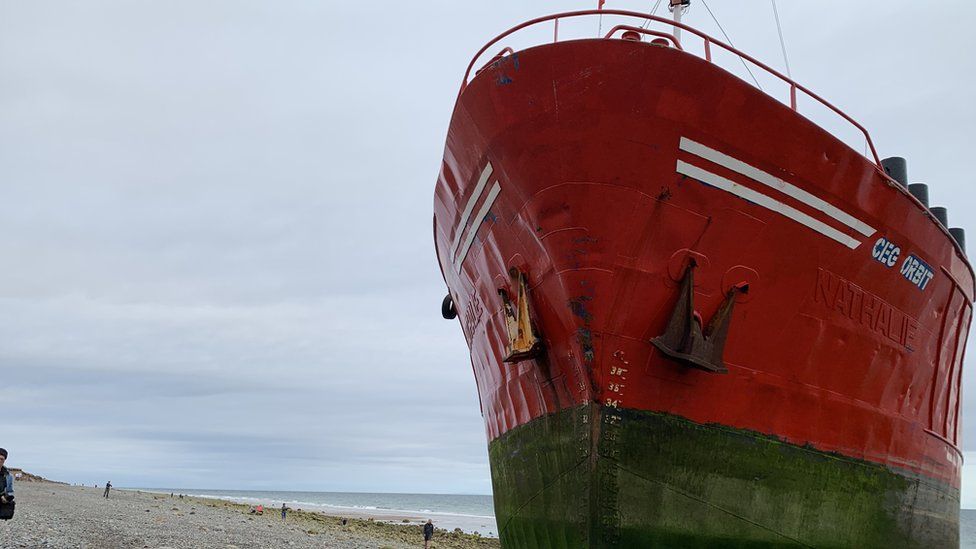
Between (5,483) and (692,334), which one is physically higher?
(692,334)

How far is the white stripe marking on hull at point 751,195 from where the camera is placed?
19.3 ft

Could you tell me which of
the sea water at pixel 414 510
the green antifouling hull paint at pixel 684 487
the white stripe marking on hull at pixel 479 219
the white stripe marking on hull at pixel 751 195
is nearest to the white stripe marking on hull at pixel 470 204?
the white stripe marking on hull at pixel 479 219

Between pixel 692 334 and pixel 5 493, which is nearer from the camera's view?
pixel 692 334

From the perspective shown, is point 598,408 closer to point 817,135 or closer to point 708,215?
point 708,215

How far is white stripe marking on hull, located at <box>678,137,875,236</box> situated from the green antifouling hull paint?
80.2 inches

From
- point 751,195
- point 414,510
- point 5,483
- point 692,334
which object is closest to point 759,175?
point 751,195

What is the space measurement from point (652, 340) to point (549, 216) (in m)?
1.36

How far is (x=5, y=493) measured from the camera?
6.19m

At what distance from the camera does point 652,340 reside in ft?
18.9

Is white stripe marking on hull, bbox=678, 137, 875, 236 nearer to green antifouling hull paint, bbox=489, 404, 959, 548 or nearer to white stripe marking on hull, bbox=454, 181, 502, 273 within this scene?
white stripe marking on hull, bbox=454, 181, 502, 273

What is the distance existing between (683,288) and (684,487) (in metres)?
1.64

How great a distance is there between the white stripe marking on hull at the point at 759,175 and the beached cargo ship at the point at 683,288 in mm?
18

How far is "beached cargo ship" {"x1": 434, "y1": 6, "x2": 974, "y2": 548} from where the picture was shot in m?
5.83

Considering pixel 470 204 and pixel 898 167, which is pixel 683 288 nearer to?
pixel 470 204
